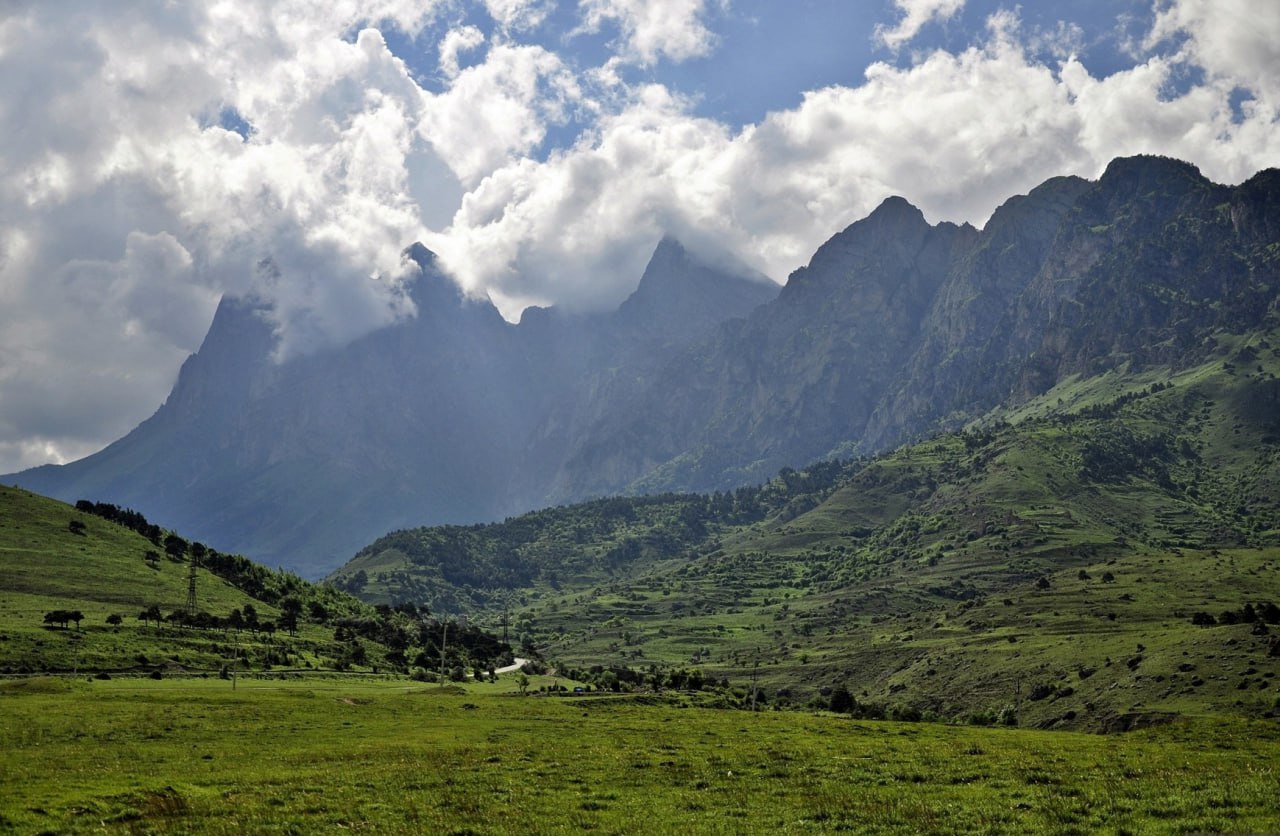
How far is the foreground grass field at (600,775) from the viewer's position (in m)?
35.2

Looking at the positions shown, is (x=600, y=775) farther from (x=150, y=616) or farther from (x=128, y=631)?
(x=150, y=616)

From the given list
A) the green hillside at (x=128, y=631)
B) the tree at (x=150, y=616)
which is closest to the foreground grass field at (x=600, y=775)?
the green hillside at (x=128, y=631)

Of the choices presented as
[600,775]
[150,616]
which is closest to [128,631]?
[150,616]

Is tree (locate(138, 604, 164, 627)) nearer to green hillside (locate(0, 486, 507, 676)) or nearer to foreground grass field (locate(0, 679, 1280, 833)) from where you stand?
green hillside (locate(0, 486, 507, 676))

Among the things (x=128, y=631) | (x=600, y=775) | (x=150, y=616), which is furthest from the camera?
(x=150, y=616)

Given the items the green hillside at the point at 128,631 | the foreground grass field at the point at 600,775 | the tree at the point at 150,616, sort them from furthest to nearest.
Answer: the tree at the point at 150,616 → the green hillside at the point at 128,631 → the foreground grass field at the point at 600,775

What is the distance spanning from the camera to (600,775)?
49.1m

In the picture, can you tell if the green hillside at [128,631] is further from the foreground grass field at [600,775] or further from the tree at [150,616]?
the foreground grass field at [600,775]

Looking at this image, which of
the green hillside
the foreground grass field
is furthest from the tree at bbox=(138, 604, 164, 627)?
the foreground grass field

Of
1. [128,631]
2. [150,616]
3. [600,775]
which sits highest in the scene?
[150,616]

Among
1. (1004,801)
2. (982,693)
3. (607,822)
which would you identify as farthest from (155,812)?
(982,693)

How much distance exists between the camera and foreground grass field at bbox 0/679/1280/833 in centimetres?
Result: 3522

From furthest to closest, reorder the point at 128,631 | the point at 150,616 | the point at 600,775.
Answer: the point at 150,616 < the point at 128,631 < the point at 600,775

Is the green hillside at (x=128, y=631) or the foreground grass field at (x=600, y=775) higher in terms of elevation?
the green hillside at (x=128, y=631)
